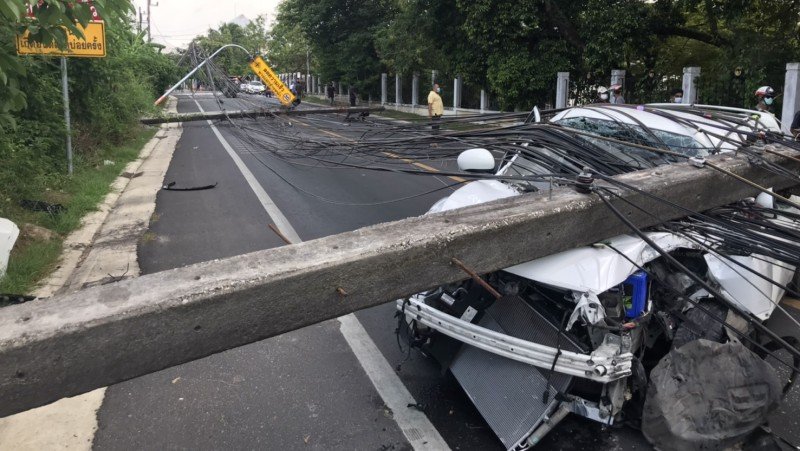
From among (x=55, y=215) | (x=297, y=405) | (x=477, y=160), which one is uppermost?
(x=477, y=160)

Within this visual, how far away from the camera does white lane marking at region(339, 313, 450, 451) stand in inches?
129

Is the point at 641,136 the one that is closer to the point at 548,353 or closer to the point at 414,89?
the point at 548,353

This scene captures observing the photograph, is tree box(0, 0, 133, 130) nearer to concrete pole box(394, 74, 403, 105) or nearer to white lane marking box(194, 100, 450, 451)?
white lane marking box(194, 100, 450, 451)

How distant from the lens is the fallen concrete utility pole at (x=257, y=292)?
2027mm

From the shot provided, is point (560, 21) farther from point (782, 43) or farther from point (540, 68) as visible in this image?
point (782, 43)

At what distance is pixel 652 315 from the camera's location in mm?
3229

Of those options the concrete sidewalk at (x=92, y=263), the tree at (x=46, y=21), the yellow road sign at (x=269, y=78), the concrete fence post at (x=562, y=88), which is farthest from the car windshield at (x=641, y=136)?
the concrete fence post at (x=562, y=88)

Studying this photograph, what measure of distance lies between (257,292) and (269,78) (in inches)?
584

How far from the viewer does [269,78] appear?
637 inches

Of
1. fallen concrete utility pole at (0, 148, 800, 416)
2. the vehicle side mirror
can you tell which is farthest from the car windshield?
fallen concrete utility pole at (0, 148, 800, 416)

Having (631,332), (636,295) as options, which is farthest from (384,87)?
(631,332)

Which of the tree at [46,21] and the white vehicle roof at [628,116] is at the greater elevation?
the tree at [46,21]

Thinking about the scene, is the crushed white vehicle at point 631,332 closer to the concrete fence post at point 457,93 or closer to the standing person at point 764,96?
the standing person at point 764,96

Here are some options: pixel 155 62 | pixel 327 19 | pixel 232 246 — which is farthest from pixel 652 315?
pixel 327 19
